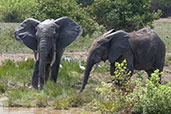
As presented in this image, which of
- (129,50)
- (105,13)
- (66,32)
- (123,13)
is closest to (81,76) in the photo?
(66,32)

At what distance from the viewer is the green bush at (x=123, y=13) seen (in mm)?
20812

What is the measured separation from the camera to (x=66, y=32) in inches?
606

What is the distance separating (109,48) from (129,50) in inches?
26.3

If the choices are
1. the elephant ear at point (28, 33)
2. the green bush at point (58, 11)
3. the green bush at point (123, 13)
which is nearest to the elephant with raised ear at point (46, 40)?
the elephant ear at point (28, 33)

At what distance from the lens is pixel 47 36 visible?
14.2 m

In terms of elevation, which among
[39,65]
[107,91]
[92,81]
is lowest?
[92,81]

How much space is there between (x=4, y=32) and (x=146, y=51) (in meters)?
13.4

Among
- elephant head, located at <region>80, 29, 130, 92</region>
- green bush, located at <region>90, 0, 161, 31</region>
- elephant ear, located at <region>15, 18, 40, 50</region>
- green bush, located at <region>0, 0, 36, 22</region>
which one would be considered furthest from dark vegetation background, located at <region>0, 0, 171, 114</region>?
green bush, located at <region>0, 0, 36, 22</region>

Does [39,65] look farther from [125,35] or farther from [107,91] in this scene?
[107,91]

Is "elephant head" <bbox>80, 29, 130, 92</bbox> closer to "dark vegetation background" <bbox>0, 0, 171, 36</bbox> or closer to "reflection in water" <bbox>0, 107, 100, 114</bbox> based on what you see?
"reflection in water" <bbox>0, 107, 100, 114</bbox>

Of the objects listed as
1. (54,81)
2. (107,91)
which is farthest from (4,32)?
(107,91)

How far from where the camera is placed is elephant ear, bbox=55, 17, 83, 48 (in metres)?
15.2

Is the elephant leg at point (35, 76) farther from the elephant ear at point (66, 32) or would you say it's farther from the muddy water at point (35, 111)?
the muddy water at point (35, 111)

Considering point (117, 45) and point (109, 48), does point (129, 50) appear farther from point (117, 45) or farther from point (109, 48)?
point (109, 48)
